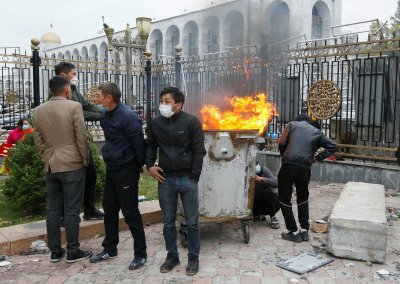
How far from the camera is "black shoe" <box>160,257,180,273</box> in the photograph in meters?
4.00

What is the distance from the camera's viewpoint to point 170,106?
3.86 metres

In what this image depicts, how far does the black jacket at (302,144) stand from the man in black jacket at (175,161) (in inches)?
61.3

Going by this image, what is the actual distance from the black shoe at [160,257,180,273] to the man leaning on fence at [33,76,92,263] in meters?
1.02

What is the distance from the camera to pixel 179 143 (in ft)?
12.7

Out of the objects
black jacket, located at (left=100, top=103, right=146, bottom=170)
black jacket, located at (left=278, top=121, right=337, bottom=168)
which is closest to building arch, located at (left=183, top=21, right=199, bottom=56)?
black jacket, located at (left=278, top=121, right=337, bottom=168)

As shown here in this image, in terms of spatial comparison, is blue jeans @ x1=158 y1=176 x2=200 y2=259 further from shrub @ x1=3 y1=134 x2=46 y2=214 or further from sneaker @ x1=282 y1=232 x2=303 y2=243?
shrub @ x1=3 y1=134 x2=46 y2=214

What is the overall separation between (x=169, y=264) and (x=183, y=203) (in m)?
0.67

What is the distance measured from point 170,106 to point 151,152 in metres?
0.54

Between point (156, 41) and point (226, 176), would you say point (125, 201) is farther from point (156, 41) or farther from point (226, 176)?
point (156, 41)

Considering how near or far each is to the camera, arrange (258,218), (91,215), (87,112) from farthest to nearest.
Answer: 1. (258,218)
2. (91,215)
3. (87,112)

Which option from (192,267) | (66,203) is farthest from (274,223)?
(66,203)

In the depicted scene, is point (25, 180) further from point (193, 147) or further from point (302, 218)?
point (302, 218)

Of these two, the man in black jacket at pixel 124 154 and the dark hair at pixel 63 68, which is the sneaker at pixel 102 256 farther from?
the dark hair at pixel 63 68

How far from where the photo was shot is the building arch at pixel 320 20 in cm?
3018
